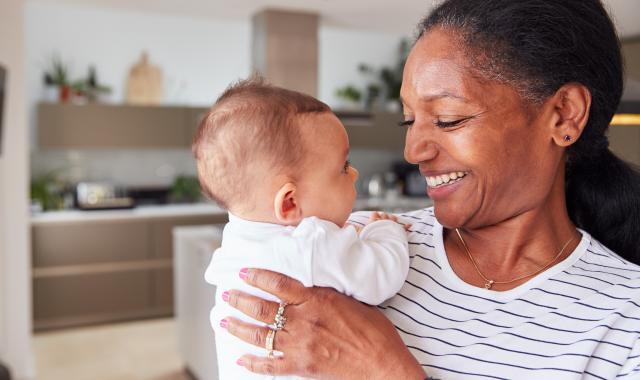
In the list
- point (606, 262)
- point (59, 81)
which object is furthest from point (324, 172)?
point (59, 81)

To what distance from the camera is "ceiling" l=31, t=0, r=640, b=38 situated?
4.75 m

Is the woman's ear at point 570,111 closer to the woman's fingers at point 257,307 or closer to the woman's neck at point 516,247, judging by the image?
the woman's neck at point 516,247

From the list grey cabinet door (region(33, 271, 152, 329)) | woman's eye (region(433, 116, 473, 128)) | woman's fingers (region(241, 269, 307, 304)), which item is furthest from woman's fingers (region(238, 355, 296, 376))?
grey cabinet door (region(33, 271, 152, 329))

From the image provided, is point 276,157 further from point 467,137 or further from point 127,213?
point 127,213

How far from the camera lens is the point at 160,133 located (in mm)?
5648

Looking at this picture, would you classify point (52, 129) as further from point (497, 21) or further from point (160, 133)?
point (497, 21)

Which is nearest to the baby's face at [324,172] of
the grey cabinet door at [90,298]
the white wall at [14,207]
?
the white wall at [14,207]

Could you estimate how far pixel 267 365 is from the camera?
1070 millimetres

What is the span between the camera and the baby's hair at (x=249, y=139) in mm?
1108

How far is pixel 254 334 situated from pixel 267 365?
0.18 ft

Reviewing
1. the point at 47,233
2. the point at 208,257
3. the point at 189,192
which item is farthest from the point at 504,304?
the point at 189,192

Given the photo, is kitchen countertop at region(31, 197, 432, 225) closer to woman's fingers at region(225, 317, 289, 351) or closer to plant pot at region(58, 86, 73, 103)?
plant pot at region(58, 86, 73, 103)

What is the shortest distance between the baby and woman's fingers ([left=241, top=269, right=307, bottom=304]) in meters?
0.01

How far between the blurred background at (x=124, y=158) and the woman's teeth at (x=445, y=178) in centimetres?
280
